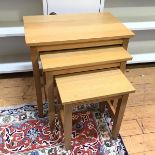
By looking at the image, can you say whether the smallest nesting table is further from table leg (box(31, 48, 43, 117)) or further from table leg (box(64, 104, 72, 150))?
table leg (box(31, 48, 43, 117))

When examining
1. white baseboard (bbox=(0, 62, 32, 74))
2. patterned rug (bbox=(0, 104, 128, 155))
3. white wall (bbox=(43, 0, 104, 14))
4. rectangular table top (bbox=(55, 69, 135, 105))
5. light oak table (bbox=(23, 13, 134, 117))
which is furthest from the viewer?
white baseboard (bbox=(0, 62, 32, 74))

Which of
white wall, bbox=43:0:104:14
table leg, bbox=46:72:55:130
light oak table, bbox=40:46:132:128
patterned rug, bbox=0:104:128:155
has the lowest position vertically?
patterned rug, bbox=0:104:128:155

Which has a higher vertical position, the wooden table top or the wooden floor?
the wooden table top

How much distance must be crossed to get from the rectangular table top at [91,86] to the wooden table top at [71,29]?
0.19 m

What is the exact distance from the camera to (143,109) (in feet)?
5.10

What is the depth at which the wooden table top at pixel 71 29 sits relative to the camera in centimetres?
111

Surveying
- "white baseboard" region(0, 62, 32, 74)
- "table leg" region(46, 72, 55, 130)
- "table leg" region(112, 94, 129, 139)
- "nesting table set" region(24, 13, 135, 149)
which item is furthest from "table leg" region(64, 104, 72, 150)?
"white baseboard" region(0, 62, 32, 74)

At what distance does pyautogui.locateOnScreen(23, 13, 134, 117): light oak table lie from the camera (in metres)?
1.11

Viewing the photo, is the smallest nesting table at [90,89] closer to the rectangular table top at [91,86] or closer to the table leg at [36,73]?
the rectangular table top at [91,86]

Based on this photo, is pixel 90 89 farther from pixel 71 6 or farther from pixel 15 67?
pixel 15 67

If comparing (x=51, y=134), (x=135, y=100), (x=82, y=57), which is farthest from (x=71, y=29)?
(x=135, y=100)

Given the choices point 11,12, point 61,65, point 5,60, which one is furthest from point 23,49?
point 61,65

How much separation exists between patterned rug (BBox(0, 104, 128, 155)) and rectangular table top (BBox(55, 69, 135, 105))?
1.18ft

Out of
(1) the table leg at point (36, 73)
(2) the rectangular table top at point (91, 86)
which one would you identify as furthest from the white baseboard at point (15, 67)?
(2) the rectangular table top at point (91, 86)
